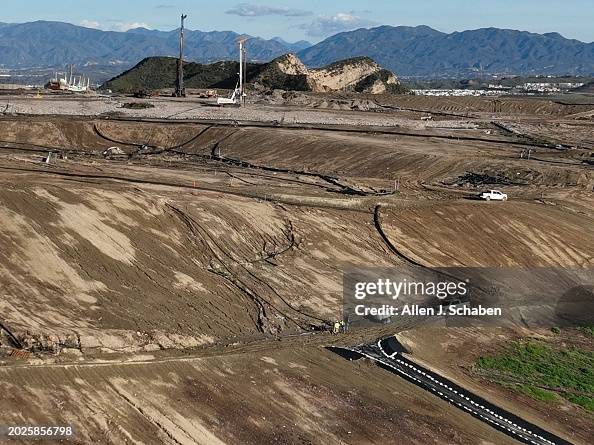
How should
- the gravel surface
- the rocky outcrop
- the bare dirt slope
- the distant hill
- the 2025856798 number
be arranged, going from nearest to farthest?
1. the 2025856798 number
2. the bare dirt slope
3. the gravel surface
4. the rocky outcrop
5. the distant hill

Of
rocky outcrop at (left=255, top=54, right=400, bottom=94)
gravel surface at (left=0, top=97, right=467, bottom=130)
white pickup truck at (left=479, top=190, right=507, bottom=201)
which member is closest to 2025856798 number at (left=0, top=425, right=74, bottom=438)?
white pickup truck at (left=479, top=190, right=507, bottom=201)

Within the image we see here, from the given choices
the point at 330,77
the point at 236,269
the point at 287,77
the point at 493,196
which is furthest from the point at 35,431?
the point at 330,77

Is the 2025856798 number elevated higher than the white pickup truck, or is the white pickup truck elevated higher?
the white pickup truck

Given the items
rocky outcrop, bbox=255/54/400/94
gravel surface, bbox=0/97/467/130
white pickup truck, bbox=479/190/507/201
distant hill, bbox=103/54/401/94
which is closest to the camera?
white pickup truck, bbox=479/190/507/201

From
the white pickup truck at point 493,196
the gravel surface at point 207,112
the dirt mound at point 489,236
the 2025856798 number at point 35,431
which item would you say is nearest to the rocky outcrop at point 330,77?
the gravel surface at point 207,112

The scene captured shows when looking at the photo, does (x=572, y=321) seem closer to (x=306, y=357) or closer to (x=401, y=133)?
(x=306, y=357)

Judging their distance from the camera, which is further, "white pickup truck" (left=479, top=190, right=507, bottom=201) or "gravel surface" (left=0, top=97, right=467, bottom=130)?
"gravel surface" (left=0, top=97, right=467, bottom=130)

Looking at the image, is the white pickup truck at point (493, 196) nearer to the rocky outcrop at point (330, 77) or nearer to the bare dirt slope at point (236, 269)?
the bare dirt slope at point (236, 269)

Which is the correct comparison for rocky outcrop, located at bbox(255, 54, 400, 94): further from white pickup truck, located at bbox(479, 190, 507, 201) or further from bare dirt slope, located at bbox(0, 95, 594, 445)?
white pickup truck, located at bbox(479, 190, 507, 201)

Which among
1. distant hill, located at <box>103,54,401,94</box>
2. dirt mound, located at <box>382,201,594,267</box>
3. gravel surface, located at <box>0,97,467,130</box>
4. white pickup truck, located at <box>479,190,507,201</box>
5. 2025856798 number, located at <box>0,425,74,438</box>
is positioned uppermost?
distant hill, located at <box>103,54,401,94</box>
